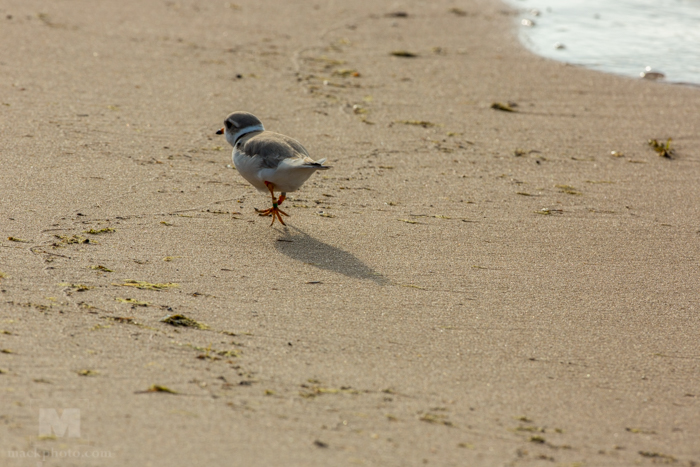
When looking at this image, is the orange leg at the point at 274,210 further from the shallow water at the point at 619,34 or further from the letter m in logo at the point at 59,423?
the shallow water at the point at 619,34

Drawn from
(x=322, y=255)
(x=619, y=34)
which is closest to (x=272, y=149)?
(x=322, y=255)

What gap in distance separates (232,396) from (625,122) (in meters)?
5.13

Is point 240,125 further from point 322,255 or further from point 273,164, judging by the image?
point 322,255

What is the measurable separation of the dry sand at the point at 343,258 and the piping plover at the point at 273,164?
25cm

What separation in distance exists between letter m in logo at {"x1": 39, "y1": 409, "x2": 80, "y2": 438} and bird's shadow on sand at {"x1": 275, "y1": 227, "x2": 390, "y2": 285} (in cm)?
181

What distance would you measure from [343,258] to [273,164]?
768 millimetres

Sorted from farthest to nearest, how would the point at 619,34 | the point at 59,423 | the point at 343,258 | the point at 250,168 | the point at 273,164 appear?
the point at 619,34 < the point at 250,168 < the point at 273,164 < the point at 343,258 < the point at 59,423

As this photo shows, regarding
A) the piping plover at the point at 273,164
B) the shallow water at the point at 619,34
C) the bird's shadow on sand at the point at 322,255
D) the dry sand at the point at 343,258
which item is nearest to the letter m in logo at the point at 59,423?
the dry sand at the point at 343,258

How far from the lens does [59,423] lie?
253cm

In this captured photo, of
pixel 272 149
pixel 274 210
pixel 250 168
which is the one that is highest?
pixel 272 149

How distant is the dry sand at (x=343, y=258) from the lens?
273 centimetres

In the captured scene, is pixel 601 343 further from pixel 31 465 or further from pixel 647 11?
pixel 647 11

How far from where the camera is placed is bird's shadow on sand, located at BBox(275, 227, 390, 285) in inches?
160

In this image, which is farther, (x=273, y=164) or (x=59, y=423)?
(x=273, y=164)
